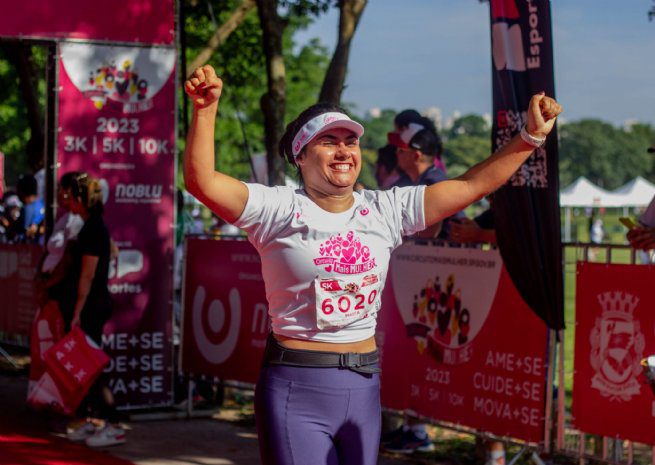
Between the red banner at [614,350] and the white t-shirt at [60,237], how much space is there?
4075mm

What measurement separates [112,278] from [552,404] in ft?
14.8

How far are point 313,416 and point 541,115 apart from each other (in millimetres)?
1422

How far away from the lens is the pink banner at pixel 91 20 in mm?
9523

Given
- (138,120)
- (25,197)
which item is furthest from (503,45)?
(25,197)

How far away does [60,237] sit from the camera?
30.0 ft

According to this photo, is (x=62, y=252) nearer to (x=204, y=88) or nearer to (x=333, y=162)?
(x=333, y=162)

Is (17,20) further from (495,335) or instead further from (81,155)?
(495,335)

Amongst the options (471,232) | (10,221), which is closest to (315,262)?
(471,232)

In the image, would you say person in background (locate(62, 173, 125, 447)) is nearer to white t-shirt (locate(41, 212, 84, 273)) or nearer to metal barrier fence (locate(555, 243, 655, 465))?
white t-shirt (locate(41, 212, 84, 273))

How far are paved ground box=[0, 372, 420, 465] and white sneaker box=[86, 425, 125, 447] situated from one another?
6 centimetres

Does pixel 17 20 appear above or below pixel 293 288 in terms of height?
above

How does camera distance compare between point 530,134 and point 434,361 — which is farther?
point 434,361

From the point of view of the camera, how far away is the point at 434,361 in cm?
789

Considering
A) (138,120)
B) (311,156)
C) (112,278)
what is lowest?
(112,278)
